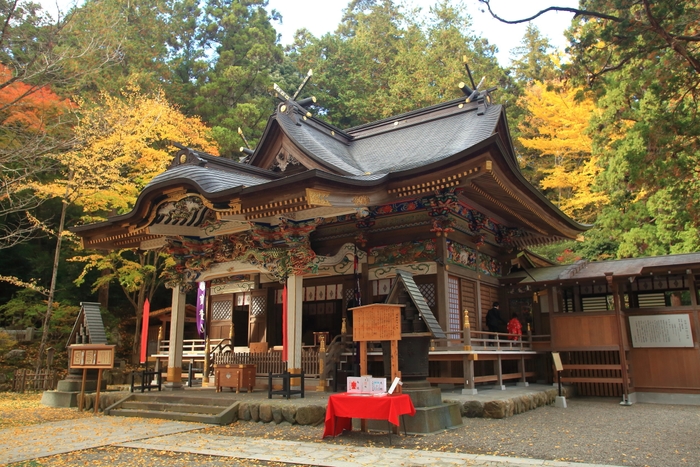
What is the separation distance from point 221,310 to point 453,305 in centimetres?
703

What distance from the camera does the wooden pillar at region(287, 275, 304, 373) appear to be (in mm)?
10203

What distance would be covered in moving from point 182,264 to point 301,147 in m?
4.11

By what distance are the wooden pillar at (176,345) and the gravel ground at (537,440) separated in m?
4.27

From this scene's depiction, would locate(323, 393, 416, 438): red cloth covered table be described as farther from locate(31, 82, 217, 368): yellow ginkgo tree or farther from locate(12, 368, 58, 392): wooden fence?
locate(12, 368, 58, 392): wooden fence

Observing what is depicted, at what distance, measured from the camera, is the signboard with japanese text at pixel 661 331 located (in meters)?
11.0

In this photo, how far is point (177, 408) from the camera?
381 inches

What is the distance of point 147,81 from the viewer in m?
24.8

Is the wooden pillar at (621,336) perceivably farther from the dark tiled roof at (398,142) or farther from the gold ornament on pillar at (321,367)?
the gold ornament on pillar at (321,367)

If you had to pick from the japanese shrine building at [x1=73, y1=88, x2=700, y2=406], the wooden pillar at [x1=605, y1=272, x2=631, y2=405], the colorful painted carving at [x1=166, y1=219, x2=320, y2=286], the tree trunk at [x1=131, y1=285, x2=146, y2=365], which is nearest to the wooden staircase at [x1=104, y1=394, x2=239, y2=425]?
the japanese shrine building at [x1=73, y1=88, x2=700, y2=406]

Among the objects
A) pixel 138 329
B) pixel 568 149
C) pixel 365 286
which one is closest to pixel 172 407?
pixel 365 286

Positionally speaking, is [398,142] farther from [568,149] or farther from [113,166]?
[568,149]

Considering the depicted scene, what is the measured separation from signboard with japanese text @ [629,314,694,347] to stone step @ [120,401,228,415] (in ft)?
29.5

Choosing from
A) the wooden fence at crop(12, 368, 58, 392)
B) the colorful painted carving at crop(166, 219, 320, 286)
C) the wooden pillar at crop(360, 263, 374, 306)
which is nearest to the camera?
the colorful painted carving at crop(166, 219, 320, 286)

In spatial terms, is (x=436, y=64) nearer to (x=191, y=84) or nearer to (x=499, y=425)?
(x=191, y=84)
